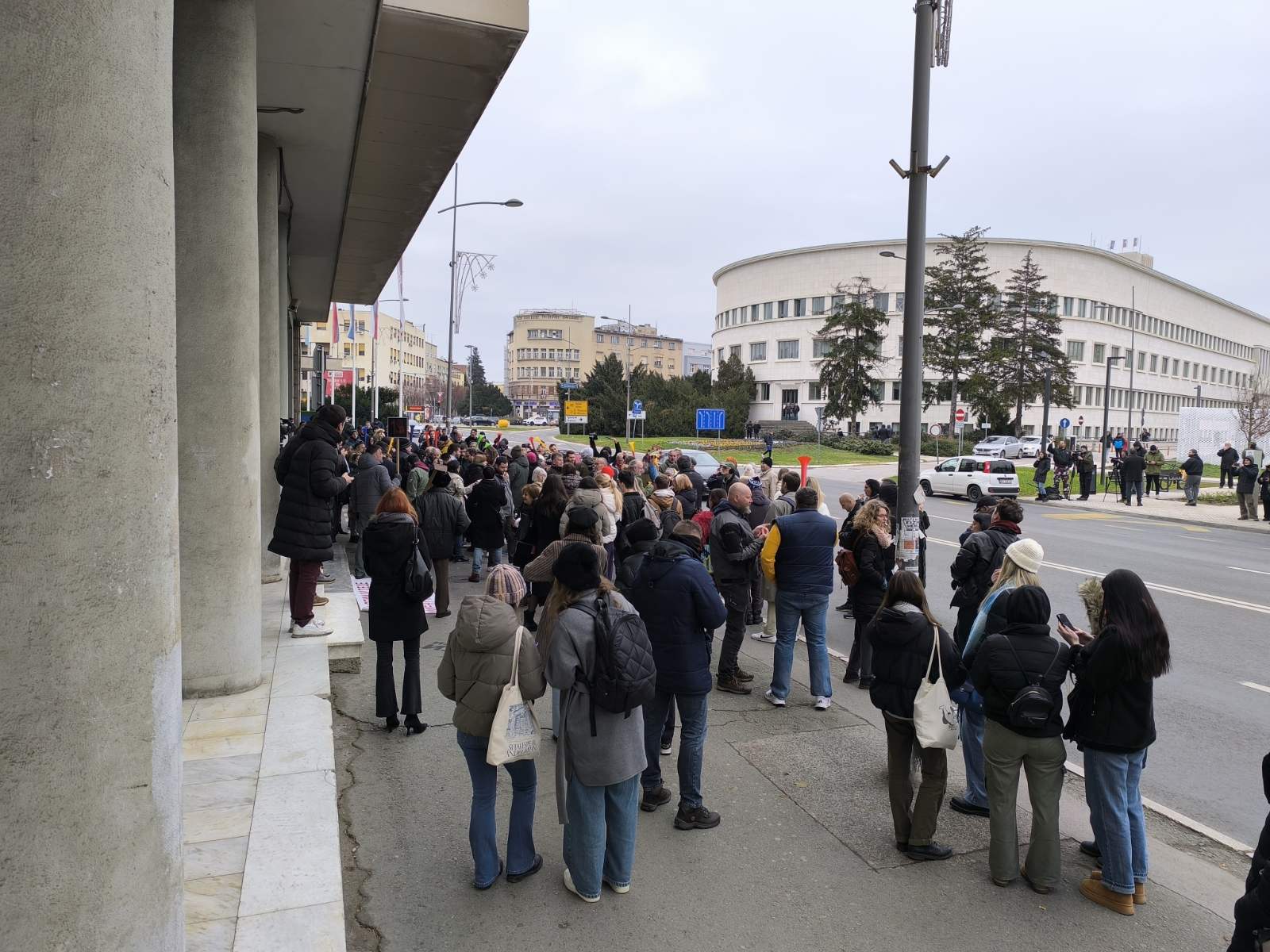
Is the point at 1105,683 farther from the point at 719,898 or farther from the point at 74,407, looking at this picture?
the point at 74,407

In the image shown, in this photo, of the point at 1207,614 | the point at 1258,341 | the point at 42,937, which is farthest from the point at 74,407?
the point at 1258,341

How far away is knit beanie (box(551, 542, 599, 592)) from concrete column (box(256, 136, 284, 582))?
279 inches

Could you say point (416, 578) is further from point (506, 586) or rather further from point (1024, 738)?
point (1024, 738)

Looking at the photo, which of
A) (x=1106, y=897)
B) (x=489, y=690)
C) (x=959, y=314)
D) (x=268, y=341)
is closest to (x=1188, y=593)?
(x=1106, y=897)

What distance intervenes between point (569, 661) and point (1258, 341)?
15249 cm

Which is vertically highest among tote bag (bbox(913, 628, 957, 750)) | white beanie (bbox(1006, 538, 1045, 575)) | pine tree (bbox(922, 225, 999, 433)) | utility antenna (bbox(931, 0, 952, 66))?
pine tree (bbox(922, 225, 999, 433))

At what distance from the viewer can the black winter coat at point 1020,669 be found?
459 centimetres

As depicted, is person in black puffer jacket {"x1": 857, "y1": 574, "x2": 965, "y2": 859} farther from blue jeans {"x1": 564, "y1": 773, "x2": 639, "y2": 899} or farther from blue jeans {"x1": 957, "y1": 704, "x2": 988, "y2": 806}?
blue jeans {"x1": 564, "y1": 773, "x2": 639, "y2": 899}

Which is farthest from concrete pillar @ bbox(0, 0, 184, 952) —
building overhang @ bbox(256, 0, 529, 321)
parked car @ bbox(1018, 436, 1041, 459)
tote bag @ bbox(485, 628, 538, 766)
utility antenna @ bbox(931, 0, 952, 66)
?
parked car @ bbox(1018, 436, 1041, 459)

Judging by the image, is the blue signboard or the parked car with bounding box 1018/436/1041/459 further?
the parked car with bounding box 1018/436/1041/459

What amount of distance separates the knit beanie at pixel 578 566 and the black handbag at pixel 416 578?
2324mm

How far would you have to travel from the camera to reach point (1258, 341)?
125500 millimetres

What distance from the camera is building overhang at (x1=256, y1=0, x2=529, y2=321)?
279 inches

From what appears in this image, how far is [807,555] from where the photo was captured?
748 centimetres
